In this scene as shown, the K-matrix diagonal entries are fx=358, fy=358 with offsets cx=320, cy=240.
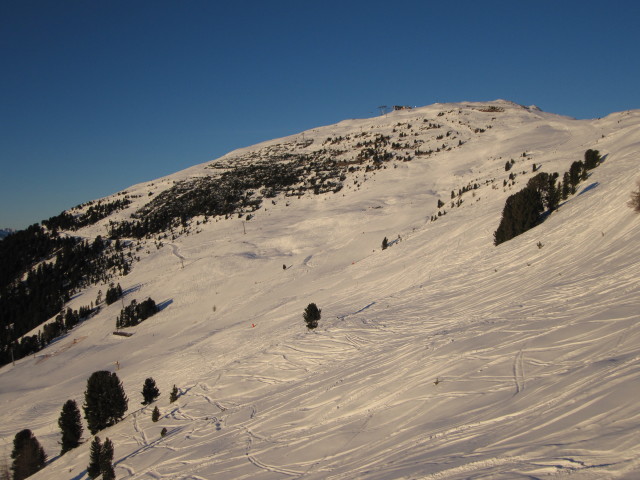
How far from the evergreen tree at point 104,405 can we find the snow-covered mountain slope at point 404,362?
0.63 m

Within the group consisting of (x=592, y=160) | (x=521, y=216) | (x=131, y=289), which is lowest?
(x=521, y=216)

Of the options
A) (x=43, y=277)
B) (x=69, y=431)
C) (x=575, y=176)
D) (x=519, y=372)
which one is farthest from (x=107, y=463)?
(x=43, y=277)

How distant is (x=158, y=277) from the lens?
1768 inches

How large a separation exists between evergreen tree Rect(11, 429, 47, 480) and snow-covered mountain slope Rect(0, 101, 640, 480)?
900mm

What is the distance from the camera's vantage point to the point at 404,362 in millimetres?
9539

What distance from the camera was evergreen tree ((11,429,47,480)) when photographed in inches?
591

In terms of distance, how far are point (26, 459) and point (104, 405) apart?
136 inches

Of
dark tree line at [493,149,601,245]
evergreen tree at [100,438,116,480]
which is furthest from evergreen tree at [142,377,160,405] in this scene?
dark tree line at [493,149,601,245]

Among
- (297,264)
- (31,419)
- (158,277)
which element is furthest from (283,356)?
(158,277)

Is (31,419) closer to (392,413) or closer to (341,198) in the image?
(392,413)

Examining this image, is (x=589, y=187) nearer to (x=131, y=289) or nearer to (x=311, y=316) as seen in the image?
(x=311, y=316)

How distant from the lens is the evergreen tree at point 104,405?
1605 centimetres

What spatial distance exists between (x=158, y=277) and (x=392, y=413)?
4353 cm

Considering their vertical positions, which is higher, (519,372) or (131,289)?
(131,289)
